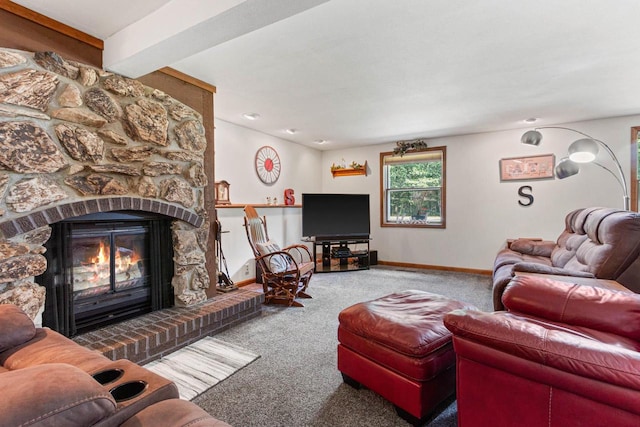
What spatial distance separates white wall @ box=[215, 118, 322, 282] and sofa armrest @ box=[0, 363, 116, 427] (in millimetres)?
3509

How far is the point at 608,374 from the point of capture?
2.99ft

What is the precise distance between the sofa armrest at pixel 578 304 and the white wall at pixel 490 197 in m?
3.70

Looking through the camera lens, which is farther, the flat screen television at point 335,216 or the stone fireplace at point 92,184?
the flat screen television at point 335,216

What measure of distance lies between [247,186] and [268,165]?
0.61 metres

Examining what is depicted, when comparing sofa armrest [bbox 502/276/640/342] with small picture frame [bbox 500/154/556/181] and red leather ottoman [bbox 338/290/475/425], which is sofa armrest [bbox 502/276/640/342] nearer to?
red leather ottoman [bbox 338/290/475/425]

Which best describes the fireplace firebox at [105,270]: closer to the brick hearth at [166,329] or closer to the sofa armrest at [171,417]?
the brick hearth at [166,329]

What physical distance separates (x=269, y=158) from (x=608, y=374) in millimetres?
4763

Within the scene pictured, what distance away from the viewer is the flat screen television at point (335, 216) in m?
5.27

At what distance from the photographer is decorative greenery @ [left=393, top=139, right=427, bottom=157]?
5492 millimetres

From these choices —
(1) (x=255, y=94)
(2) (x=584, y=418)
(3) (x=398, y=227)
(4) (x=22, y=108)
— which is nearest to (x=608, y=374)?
(2) (x=584, y=418)

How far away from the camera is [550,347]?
102 centimetres

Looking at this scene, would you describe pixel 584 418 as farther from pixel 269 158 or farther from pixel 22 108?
pixel 269 158

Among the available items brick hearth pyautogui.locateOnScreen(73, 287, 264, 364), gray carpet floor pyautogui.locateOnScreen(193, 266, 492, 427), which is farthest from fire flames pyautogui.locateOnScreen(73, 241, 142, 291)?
gray carpet floor pyautogui.locateOnScreen(193, 266, 492, 427)

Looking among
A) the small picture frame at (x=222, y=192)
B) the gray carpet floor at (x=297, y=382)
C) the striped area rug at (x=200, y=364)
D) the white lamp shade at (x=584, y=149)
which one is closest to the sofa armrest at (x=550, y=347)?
the gray carpet floor at (x=297, y=382)
